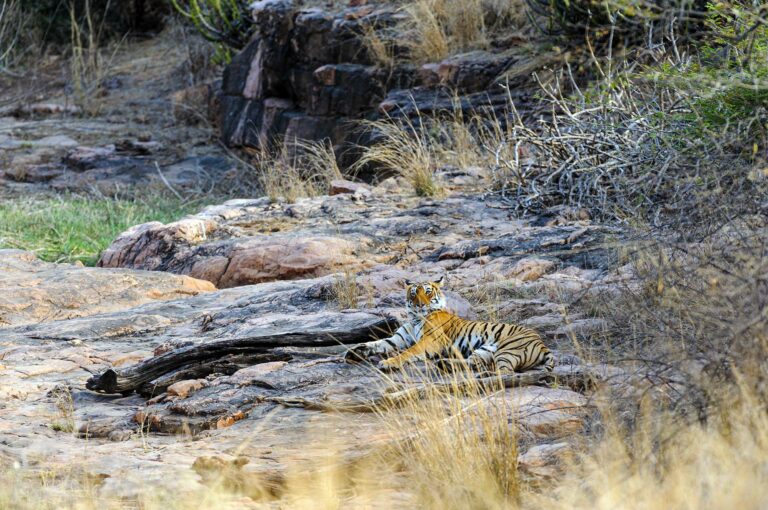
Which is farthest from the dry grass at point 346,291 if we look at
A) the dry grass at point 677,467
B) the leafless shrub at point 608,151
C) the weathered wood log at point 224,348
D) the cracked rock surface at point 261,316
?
the dry grass at point 677,467

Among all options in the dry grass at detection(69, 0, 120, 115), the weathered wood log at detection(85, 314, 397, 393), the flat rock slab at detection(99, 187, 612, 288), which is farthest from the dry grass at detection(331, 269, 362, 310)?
the dry grass at detection(69, 0, 120, 115)

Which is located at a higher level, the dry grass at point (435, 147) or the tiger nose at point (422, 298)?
the tiger nose at point (422, 298)

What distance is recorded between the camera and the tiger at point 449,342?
4.56m

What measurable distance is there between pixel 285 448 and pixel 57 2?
20.2 m

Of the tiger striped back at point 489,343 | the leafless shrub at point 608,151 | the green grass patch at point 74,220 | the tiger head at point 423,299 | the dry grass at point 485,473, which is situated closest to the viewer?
the dry grass at point 485,473

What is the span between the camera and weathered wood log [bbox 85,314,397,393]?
5.20 meters

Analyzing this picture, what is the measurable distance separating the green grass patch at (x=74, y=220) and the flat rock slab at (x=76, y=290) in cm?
240

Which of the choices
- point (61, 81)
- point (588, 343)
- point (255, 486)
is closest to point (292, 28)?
point (61, 81)

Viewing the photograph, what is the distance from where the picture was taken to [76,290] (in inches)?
305

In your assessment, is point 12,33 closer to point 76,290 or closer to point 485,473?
point 76,290

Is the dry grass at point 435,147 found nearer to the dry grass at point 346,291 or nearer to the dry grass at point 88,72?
the dry grass at point 346,291

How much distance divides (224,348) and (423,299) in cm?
109

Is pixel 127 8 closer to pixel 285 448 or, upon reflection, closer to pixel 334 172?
pixel 334 172

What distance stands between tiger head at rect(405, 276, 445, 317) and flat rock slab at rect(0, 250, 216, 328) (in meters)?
3.18
